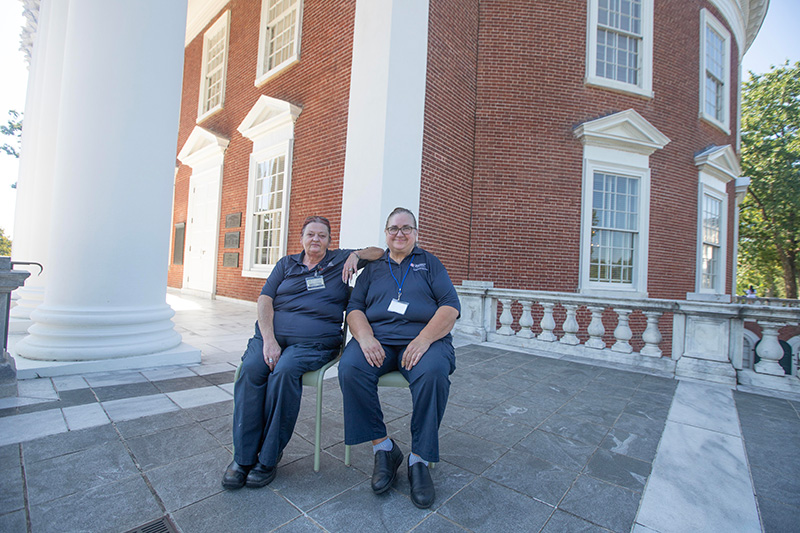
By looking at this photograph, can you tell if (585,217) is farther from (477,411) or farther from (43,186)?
(43,186)

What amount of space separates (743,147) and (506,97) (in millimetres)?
16830

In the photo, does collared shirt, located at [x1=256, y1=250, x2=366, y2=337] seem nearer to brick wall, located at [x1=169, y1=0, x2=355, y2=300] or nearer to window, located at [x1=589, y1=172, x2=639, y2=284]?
brick wall, located at [x1=169, y1=0, x2=355, y2=300]

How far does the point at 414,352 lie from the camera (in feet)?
6.84

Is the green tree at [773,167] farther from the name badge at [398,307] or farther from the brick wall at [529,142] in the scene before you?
the name badge at [398,307]

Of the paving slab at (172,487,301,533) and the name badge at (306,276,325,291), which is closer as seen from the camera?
the paving slab at (172,487,301,533)

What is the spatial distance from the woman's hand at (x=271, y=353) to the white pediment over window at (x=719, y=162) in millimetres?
11149

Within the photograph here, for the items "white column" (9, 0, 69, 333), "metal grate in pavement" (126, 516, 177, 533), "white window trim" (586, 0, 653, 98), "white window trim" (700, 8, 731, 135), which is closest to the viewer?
"metal grate in pavement" (126, 516, 177, 533)

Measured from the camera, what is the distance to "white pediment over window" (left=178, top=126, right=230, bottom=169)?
1020 cm

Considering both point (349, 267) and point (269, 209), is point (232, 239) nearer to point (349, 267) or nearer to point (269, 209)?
point (269, 209)

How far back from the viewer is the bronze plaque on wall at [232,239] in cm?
936

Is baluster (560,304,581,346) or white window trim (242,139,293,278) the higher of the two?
white window trim (242,139,293,278)

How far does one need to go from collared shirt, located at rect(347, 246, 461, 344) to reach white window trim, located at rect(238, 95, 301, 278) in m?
5.74

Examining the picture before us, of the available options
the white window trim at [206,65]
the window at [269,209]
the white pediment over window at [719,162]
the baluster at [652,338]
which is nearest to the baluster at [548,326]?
the baluster at [652,338]

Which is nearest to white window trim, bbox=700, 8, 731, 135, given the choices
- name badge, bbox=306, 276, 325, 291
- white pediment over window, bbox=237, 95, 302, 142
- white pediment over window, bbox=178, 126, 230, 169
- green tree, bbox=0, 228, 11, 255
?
white pediment over window, bbox=237, 95, 302, 142
